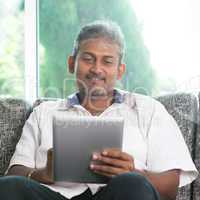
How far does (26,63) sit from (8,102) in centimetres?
89

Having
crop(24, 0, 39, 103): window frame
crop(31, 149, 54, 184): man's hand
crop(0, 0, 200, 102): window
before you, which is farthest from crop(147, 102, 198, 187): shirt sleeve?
crop(24, 0, 39, 103): window frame

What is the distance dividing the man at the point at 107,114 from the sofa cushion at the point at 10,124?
0.13m

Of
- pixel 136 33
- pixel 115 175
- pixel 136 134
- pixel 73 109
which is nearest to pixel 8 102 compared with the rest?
pixel 73 109

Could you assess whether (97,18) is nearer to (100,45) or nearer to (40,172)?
(100,45)

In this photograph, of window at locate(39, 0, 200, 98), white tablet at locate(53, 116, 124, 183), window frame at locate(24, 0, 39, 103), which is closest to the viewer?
white tablet at locate(53, 116, 124, 183)

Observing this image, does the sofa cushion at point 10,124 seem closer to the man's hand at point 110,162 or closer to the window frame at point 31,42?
the man's hand at point 110,162

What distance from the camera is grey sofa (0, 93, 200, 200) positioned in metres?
1.80

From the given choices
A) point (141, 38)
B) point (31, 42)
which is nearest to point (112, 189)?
point (141, 38)

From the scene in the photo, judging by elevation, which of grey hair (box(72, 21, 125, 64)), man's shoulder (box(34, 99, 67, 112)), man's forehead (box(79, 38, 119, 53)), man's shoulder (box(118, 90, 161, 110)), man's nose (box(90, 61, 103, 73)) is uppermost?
grey hair (box(72, 21, 125, 64))

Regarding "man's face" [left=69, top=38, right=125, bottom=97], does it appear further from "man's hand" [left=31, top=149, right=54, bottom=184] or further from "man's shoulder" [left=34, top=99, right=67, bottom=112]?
"man's hand" [left=31, top=149, right=54, bottom=184]

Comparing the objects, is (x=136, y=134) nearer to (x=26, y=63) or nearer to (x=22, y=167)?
(x=22, y=167)

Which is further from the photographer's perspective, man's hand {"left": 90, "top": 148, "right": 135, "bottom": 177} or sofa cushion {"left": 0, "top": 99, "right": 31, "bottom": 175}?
sofa cushion {"left": 0, "top": 99, "right": 31, "bottom": 175}

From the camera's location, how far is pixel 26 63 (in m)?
2.82

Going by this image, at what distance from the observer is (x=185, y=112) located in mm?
1864
